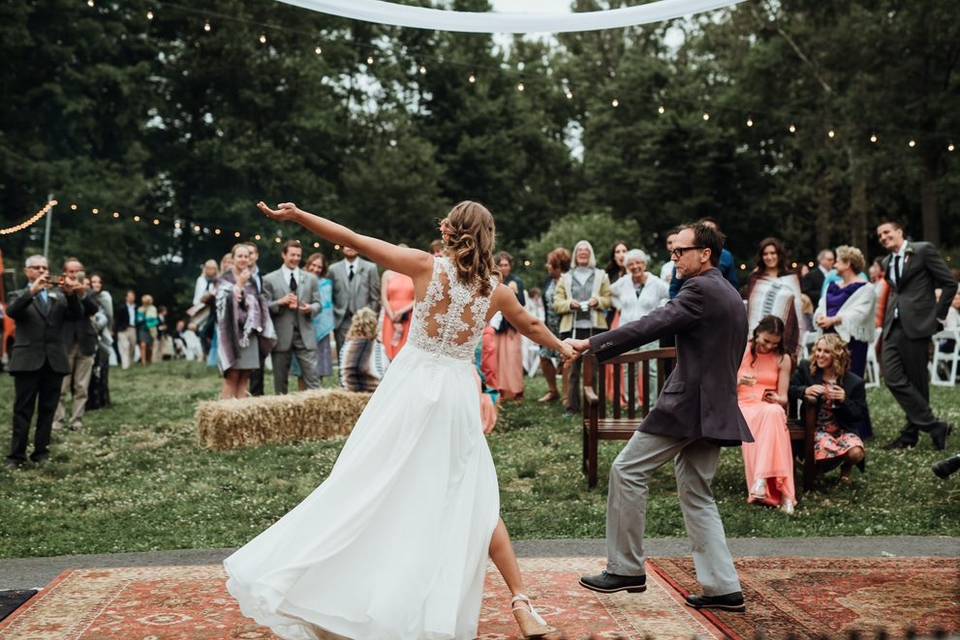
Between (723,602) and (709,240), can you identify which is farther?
(709,240)

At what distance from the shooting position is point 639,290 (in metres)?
12.6

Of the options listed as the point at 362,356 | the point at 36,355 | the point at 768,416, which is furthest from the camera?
the point at 362,356

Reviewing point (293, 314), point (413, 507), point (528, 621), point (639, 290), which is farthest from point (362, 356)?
point (528, 621)

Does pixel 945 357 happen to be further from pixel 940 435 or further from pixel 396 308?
pixel 396 308

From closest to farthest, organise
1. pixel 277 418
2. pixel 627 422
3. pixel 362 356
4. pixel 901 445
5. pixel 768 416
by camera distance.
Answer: pixel 768 416
pixel 627 422
pixel 901 445
pixel 277 418
pixel 362 356

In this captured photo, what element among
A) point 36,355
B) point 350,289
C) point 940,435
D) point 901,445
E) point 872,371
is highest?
point 350,289

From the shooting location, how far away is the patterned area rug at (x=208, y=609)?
5.21 meters

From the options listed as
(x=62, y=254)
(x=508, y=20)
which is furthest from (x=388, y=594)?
(x=62, y=254)

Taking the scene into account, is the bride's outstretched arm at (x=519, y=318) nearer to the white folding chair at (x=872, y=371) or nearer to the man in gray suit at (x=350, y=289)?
the man in gray suit at (x=350, y=289)

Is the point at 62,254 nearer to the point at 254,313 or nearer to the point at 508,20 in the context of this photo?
the point at 254,313

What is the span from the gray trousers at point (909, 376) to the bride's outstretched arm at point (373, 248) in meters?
7.10

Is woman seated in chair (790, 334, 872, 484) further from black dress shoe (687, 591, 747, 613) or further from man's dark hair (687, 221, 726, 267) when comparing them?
black dress shoe (687, 591, 747, 613)

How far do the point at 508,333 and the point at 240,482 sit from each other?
5700mm

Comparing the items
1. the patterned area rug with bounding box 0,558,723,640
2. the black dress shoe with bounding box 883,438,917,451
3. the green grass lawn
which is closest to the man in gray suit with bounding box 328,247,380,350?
the green grass lawn
